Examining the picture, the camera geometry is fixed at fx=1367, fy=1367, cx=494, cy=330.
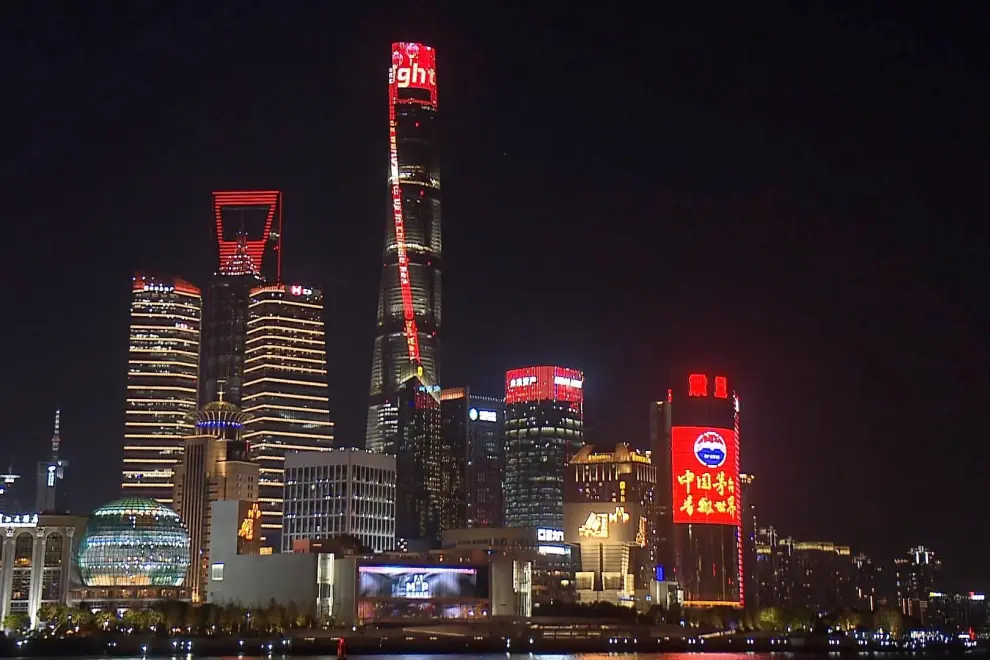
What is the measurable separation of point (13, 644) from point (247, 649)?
31558 mm

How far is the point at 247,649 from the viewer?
631 feet

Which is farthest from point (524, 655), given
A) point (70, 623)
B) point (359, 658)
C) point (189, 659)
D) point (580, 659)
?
point (70, 623)

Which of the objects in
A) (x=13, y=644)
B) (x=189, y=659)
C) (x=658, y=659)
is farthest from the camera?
(x=658, y=659)

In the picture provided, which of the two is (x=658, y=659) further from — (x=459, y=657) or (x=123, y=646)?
(x=123, y=646)

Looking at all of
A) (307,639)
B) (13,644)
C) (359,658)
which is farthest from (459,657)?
(13,644)

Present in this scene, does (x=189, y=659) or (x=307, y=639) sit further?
(x=307, y=639)

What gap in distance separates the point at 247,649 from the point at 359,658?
20997 millimetres

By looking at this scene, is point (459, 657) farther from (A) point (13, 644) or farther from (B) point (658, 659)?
(A) point (13, 644)

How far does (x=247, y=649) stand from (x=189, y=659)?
2681cm

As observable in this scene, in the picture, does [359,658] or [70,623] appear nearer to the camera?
[359,658]

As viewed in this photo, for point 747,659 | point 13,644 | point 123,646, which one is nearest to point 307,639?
point 123,646

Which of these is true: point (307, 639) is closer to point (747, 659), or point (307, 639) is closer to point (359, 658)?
point (359, 658)

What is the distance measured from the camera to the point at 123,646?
613ft

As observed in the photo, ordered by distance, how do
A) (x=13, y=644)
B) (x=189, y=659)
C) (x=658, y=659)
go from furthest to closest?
(x=658, y=659) < (x=13, y=644) < (x=189, y=659)
